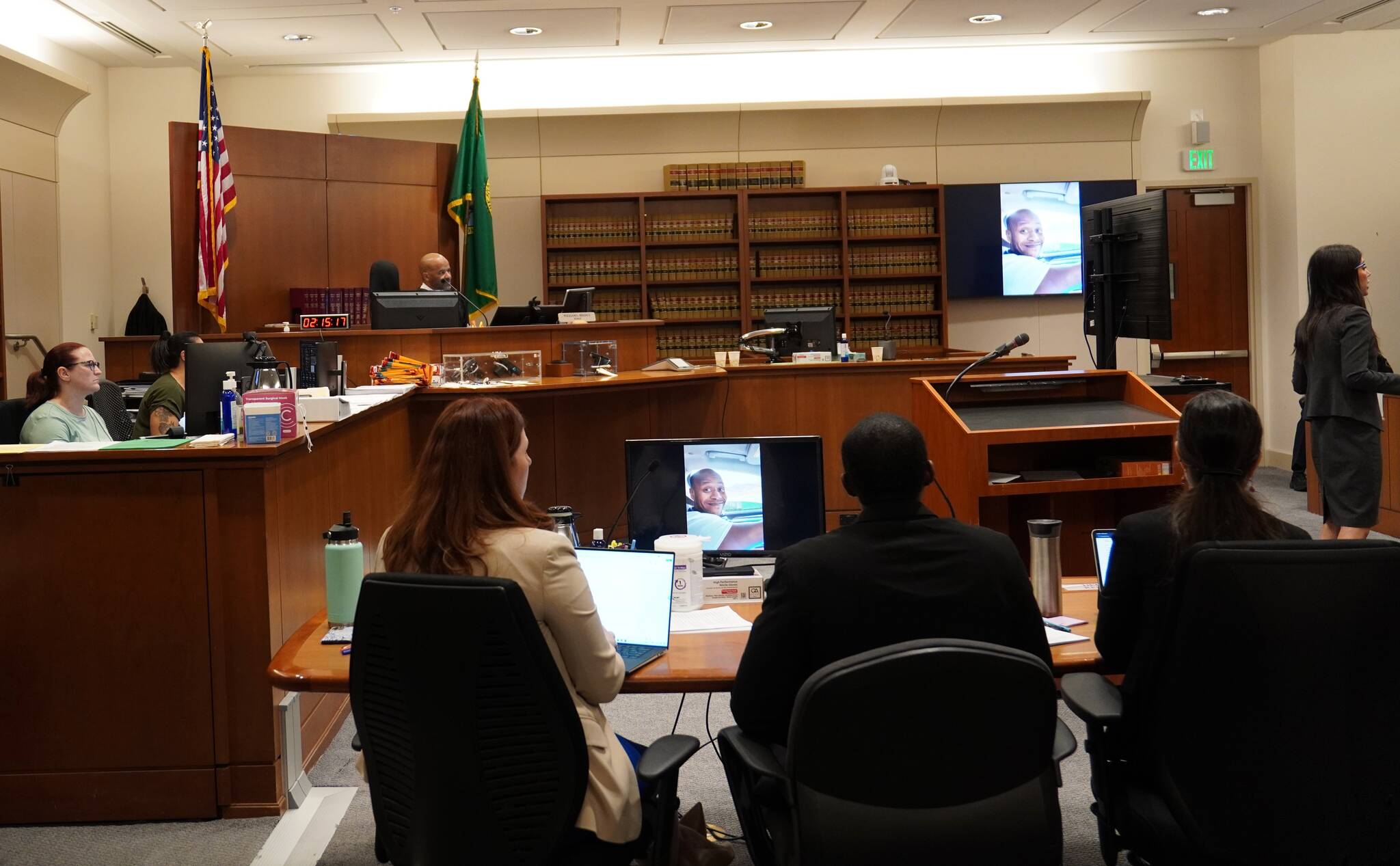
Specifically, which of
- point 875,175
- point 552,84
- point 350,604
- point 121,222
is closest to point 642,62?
point 552,84

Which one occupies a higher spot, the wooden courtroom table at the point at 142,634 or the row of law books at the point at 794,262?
the row of law books at the point at 794,262

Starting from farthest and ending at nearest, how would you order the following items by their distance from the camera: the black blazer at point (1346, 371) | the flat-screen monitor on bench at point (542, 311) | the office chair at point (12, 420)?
the flat-screen monitor on bench at point (542, 311) → the black blazer at point (1346, 371) → the office chair at point (12, 420)

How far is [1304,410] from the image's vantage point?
5121 millimetres

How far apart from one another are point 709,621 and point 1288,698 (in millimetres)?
1185

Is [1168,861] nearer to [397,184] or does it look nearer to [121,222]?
[397,184]

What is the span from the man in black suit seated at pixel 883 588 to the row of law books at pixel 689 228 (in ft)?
22.2

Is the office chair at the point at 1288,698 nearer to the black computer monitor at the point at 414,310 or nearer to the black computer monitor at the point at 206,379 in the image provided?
the black computer monitor at the point at 206,379

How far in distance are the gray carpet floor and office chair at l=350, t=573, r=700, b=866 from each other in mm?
1117

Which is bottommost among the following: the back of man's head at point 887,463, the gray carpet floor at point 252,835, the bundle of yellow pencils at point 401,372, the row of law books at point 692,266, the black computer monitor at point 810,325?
the gray carpet floor at point 252,835

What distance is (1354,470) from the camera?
487 centimetres

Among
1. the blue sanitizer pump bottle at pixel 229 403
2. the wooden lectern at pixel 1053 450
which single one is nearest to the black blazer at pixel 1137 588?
the wooden lectern at pixel 1053 450

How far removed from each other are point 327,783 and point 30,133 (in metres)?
5.93

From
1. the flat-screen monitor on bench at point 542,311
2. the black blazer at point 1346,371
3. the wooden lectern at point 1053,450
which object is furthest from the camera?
the flat-screen monitor on bench at point 542,311

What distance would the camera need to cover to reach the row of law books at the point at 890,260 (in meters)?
8.59
